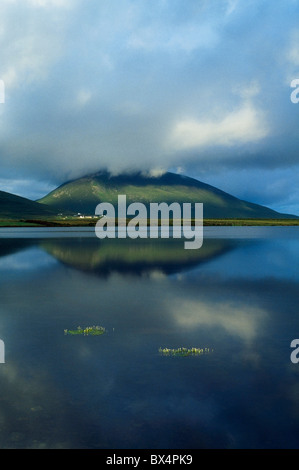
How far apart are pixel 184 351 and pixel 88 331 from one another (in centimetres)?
509

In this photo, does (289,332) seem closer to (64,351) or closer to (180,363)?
(180,363)

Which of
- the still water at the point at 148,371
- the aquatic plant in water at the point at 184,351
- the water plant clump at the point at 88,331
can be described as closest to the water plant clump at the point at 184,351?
the aquatic plant in water at the point at 184,351

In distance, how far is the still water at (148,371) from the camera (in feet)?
29.8

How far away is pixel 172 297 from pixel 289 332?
9.36m

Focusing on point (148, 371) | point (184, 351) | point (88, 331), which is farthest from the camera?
point (88, 331)

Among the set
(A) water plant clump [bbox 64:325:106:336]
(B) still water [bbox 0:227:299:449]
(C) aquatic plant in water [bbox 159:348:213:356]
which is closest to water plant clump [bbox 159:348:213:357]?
(C) aquatic plant in water [bbox 159:348:213:356]

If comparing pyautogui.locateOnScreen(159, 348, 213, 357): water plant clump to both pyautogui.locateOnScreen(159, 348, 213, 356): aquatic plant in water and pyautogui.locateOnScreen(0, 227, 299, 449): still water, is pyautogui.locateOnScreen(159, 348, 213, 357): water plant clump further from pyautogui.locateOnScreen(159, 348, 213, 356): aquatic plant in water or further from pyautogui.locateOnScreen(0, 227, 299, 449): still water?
pyautogui.locateOnScreen(0, 227, 299, 449): still water

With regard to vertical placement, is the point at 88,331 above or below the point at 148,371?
above

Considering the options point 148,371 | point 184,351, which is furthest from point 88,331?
point 148,371

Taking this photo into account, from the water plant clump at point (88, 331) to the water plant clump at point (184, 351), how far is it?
12.3ft

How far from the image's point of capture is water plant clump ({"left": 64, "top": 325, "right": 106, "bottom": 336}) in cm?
1764

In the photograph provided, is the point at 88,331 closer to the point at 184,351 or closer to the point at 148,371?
the point at 184,351

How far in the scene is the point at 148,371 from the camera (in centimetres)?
1288

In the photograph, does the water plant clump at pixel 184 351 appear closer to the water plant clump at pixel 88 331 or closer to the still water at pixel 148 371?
the still water at pixel 148 371
